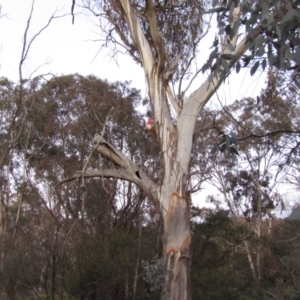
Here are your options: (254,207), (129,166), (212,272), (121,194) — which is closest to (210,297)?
(212,272)

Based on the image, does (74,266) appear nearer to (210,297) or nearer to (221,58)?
(210,297)

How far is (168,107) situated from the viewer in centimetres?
731

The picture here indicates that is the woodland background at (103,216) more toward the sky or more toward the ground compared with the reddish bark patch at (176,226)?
more toward the sky

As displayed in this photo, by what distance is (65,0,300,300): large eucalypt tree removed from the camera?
6.56 meters

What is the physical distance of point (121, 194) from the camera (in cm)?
1522

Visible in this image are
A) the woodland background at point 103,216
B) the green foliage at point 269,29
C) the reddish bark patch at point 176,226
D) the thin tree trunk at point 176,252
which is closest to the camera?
the green foliage at point 269,29

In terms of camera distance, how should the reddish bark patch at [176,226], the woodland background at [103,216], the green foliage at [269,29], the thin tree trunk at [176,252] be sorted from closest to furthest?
the green foliage at [269,29], the thin tree trunk at [176,252], the reddish bark patch at [176,226], the woodland background at [103,216]

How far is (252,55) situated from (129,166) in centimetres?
470

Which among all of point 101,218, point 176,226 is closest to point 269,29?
point 176,226

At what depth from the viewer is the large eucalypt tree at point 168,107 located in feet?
21.5

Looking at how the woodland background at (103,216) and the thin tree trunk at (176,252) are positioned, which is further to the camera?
the woodland background at (103,216)

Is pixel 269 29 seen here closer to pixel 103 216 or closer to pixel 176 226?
pixel 176 226

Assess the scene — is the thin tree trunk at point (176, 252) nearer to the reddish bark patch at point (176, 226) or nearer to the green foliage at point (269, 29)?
the reddish bark patch at point (176, 226)

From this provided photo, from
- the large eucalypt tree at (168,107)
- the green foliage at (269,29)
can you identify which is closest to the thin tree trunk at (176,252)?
the large eucalypt tree at (168,107)
